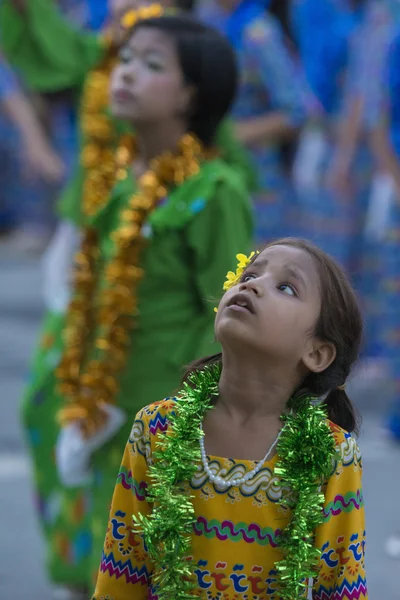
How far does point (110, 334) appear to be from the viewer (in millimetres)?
3590

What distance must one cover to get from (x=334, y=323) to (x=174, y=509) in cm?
41

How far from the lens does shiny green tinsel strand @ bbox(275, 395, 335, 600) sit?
222 centimetres

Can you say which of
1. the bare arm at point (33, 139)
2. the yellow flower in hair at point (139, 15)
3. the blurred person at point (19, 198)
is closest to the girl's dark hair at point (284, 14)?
the bare arm at point (33, 139)

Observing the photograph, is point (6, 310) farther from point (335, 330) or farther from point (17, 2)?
point (335, 330)

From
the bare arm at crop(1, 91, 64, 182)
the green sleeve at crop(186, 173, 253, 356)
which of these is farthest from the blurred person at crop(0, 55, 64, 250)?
the green sleeve at crop(186, 173, 253, 356)

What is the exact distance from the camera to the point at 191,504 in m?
2.26

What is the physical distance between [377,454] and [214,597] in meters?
3.96

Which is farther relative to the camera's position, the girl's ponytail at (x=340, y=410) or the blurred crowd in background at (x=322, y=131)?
the blurred crowd in background at (x=322, y=131)

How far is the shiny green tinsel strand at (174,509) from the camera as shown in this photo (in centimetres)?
225

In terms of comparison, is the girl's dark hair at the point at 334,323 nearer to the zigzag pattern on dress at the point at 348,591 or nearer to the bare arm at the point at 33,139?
the zigzag pattern on dress at the point at 348,591

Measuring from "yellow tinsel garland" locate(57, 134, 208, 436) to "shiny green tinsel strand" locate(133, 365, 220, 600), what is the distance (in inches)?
50.4

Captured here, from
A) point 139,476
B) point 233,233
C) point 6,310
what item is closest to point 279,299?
point 139,476

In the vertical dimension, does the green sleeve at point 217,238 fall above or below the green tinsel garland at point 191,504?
above

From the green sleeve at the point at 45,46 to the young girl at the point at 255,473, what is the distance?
96.0 inches
